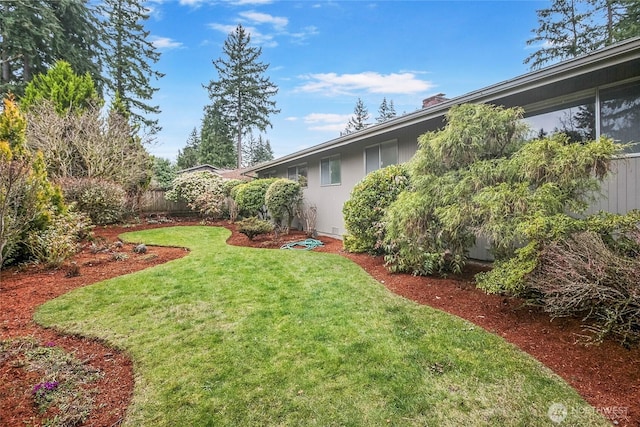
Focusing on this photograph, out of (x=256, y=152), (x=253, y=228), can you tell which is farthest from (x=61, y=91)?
(x=256, y=152)

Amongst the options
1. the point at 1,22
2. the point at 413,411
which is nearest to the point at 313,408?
the point at 413,411

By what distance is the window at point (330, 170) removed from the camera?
10.7 metres

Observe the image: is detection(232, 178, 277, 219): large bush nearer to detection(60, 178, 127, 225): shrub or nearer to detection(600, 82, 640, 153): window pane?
detection(60, 178, 127, 225): shrub

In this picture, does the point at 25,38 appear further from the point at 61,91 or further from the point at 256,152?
the point at 256,152

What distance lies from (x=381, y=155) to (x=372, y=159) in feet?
1.21

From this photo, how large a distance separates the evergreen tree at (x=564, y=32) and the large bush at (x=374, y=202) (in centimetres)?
1765

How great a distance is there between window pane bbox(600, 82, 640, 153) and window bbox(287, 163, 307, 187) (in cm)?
944

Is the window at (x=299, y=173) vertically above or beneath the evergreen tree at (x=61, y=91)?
beneath

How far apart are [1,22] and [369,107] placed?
34.5 meters

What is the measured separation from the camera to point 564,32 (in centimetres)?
1748

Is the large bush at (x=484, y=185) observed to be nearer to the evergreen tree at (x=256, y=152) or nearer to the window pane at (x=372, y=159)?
the window pane at (x=372, y=159)

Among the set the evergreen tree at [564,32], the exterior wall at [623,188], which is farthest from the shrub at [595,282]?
the evergreen tree at [564,32]

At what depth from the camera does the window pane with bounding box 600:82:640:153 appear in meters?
4.36

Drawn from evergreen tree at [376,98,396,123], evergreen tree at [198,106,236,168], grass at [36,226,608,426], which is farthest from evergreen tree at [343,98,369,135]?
grass at [36,226,608,426]
